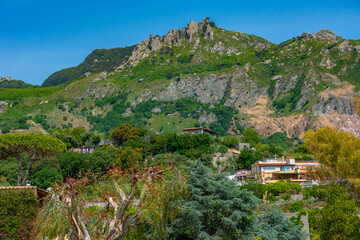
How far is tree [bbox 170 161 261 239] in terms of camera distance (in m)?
18.6

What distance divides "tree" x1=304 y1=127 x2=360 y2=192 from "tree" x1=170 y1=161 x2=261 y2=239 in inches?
826

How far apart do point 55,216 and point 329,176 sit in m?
38.2

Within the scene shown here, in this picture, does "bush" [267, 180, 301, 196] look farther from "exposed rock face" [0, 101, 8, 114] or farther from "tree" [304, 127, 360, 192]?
"exposed rock face" [0, 101, 8, 114]

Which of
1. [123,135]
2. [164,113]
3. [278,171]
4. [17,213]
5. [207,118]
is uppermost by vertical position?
[17,213]

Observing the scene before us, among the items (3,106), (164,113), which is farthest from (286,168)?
(3,106)

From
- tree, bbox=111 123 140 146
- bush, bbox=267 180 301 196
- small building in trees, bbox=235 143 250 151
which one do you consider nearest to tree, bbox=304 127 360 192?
bush, bbox=267 180 301 196

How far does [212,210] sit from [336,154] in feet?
98.8

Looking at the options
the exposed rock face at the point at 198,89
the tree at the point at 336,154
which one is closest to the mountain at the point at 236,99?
the exposed rock face at the point at 198,89

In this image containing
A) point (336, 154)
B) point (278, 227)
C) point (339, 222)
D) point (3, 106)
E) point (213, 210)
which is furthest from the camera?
point (3, 106)

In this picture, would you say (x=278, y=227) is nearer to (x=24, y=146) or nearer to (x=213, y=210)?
(x=213, y=210)

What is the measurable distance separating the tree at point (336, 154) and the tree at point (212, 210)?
2099 centimetres

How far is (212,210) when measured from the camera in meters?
19.3

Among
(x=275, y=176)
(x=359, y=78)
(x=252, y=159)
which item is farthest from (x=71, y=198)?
(x=359, y=78)

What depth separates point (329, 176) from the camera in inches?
1700
